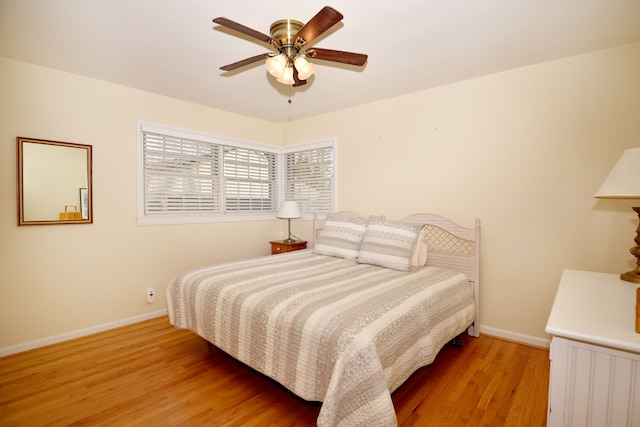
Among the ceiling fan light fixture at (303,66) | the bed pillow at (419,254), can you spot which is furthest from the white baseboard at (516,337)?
the ceiling fan light fixture at (303,66)

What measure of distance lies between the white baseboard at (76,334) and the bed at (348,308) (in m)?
1.09

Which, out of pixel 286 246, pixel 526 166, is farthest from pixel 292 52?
pixel 286 246

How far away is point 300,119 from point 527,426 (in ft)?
13.3

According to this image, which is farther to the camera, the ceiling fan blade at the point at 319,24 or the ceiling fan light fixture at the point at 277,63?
the ceiling fan light fixture at the point at 277,63

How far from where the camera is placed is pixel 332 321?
1531mm

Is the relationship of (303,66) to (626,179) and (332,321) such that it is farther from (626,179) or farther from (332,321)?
(626,179)

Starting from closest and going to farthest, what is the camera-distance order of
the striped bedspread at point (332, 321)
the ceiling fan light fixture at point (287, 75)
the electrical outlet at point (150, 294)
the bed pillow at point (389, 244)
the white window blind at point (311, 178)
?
the striped bedspread at point (332, 321), the ceiling fan light fixture at point (287, 75), the bed pillow at point (389, 244), the electrical outlet at point (150, 294), the white window blind at point (311, 178)

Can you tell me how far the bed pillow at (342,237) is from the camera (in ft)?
9.93

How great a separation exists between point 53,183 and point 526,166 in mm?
4221

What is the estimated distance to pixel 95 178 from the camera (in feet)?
9.57

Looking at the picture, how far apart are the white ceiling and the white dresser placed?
1829 mm

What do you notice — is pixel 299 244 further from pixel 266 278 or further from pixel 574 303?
pixel 574 303

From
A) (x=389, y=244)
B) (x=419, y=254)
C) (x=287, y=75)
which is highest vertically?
(x=287, y=75)

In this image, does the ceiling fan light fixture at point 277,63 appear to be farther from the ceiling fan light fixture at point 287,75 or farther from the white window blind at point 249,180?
the white window blind at point 249,180
